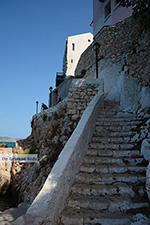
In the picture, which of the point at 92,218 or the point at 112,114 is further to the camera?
the point at 112,114

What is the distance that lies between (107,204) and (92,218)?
342 mm

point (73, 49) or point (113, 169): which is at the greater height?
point (73, 49)

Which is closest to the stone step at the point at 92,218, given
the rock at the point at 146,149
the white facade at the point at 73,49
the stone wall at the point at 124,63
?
the rock at the point at 146,149

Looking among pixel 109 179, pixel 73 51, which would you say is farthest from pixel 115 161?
pixel 73 51

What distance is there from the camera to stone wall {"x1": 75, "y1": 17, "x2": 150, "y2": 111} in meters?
6.31

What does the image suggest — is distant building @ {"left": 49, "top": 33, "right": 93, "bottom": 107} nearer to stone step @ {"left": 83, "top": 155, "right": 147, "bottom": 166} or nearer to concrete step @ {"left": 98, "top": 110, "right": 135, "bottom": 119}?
concrete step @ {"left": 98, "top": 110, "right": 135, "bottom": 119}

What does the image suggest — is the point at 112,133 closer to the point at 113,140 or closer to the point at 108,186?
the point at 113,140

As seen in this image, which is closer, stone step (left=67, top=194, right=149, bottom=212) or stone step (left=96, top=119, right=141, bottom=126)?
stone step (left=67, top=194, right=149, bottom=212)

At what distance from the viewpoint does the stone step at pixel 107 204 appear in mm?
2311

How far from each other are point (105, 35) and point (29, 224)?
11393 millimetres

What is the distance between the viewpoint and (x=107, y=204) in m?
2.32

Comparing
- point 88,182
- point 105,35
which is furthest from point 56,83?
point 88,182

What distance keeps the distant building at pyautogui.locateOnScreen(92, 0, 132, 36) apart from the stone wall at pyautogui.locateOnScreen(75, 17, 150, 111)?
2.39 metres

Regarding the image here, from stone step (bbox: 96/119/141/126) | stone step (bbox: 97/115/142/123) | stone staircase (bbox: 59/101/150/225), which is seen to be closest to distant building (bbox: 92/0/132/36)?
stone step (bbox: 97/115/142/123)
